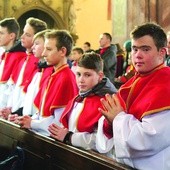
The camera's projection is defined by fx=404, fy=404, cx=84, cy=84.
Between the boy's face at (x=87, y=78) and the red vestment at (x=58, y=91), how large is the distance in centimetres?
38

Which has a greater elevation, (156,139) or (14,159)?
(156,139)

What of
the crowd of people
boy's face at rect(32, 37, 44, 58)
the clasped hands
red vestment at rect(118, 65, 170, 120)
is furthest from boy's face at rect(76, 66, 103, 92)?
boy's face at rect(32, 37, 44, 58)

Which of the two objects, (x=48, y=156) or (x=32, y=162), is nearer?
(x=48, y=156)

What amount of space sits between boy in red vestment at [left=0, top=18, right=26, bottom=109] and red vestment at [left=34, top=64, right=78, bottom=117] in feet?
4.61

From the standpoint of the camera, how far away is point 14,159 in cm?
348

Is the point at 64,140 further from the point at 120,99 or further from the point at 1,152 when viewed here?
the point at 1,152

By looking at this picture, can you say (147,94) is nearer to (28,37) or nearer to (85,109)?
(85,109)

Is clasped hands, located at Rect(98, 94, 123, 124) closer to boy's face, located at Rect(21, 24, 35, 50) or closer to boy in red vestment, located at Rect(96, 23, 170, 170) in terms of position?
boy in red vestment, located at Rect(96, 23, 170, 170)

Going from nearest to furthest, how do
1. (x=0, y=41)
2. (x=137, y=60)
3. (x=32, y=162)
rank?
(x=137, y=60) → (x=32, y=162) → (x=0, y=41)

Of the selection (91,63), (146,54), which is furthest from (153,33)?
(91,63)

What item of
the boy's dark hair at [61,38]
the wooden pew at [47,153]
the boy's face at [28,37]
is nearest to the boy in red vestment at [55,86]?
the boy's dark hair at [61,38]

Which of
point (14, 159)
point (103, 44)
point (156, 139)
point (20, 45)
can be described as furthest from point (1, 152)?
point (103, 44)

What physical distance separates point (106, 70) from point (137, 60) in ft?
15.6

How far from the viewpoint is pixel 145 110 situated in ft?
8.66
